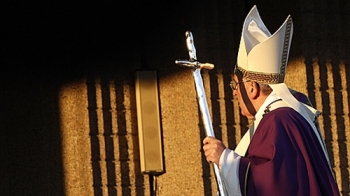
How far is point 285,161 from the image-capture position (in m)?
6.09

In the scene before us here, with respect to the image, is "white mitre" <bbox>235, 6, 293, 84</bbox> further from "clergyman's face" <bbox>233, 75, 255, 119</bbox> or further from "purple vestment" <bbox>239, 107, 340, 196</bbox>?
"purple vestment" <bbox>239, 107, 340, 196</bbox>

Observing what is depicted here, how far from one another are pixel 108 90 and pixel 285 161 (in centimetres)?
311

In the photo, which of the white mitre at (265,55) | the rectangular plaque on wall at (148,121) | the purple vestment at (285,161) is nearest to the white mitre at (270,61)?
the white mitre at (265,55)

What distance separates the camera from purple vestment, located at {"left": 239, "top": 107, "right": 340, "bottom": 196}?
20.0ft

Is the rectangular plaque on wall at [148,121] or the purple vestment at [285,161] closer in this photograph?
the purple vestment at [285,161]

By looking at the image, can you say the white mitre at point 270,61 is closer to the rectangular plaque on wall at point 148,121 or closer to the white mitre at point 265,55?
the white mitre at point 265,55

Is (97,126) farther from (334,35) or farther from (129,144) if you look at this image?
(334,35)

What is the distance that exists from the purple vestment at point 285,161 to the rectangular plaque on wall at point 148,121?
2826 mm

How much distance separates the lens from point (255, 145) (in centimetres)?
623

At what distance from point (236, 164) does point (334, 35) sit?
3628 mm

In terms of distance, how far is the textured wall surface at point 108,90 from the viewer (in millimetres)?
8984

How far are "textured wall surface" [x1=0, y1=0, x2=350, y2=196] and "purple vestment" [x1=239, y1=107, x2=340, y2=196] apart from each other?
2.89 metres

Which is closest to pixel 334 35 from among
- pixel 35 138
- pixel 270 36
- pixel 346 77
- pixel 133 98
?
pixel 346 77

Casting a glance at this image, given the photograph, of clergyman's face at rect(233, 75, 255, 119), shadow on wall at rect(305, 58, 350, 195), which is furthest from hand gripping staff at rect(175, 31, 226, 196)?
shadow on wall at rect(305, 58, 350, 195)
